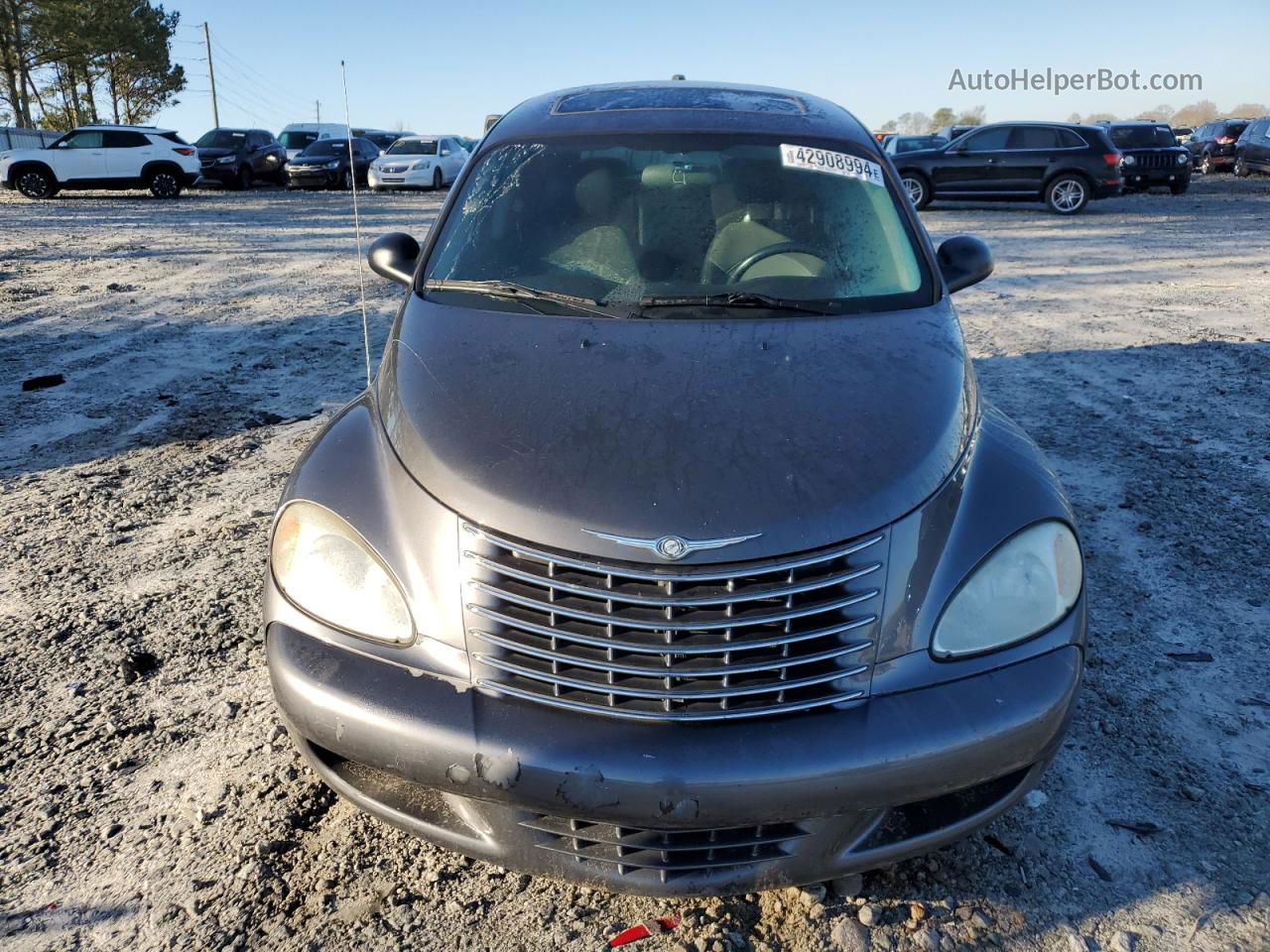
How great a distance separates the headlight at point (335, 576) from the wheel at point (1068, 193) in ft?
61.2

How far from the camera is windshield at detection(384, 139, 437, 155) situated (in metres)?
23.8

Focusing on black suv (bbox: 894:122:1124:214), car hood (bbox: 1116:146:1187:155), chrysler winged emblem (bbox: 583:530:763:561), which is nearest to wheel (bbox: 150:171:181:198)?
black suv (bbox: 894:122:1124:214)

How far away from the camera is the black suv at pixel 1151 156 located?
Result: 842 inches

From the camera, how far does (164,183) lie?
2041cm

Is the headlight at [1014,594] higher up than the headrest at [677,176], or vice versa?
the headrest at [677,176]

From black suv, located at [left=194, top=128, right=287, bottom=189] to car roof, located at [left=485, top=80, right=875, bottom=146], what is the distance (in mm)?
23061

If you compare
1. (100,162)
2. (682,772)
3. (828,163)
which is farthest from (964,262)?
(100,162)

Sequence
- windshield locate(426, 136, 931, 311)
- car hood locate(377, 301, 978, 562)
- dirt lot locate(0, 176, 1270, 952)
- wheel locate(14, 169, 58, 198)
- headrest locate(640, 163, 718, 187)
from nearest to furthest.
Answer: car hood locate(377, 301, 978, 562) < dirt lot locate(0, 176, 1270, 952) < windshield locate(426, 136, 931, 311) < headrest locate(640, 163, 718, 187) < wheel locate(14, 169, 58, 198)

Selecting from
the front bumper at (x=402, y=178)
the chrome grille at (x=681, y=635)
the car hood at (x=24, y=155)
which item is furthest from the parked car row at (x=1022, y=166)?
the car hood at (x=24, y=155)

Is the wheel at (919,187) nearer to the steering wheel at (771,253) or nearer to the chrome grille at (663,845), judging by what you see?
Result: the steering wheel at (771,253)

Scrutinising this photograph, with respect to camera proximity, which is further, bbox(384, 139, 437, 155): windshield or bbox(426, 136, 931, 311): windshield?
bbox(384, 139, 437, 155): windshield

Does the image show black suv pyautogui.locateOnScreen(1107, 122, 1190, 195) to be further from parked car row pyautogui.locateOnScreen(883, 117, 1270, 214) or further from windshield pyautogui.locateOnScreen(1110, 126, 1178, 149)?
parked car row pyautogui.locateOnScreen(883, 117, 1270, 214)

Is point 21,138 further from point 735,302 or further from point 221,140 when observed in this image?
point 735,302

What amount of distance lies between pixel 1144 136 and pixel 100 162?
23.5 m
